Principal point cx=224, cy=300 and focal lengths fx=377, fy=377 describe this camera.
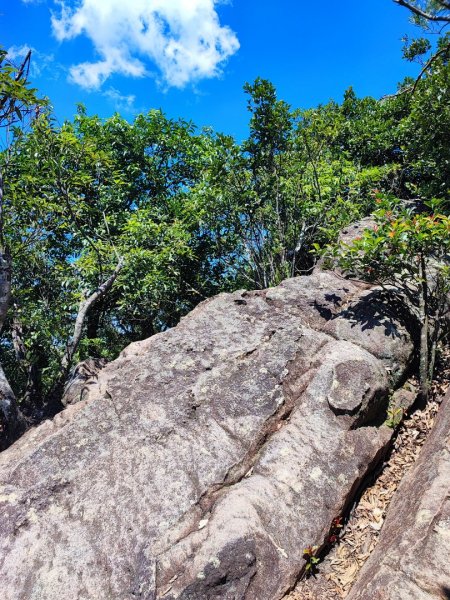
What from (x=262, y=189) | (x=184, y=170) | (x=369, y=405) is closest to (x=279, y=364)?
(x=369, y=405)

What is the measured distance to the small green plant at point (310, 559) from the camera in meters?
3.75

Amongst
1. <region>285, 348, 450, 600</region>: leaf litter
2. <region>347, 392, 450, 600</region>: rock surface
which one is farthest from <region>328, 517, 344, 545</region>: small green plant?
<region>347, 392, 450, 600</region>: rock surface

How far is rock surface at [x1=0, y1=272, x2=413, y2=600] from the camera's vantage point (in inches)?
141

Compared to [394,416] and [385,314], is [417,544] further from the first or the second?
[385,314]

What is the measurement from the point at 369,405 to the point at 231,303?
2957 mm

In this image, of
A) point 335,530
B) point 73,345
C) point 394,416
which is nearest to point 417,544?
point 335,530

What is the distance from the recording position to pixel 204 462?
14.4 ft

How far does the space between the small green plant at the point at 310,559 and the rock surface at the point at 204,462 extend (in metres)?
0.10

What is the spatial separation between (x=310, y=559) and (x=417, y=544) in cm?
113

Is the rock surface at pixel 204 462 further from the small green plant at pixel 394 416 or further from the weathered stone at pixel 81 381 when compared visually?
the weathered stone at pixel 81 381

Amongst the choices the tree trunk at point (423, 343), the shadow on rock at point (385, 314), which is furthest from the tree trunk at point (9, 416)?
the tree trunk at point (423, 343)

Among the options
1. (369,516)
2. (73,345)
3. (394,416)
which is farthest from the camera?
(73,345)

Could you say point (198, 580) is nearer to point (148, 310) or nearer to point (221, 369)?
point (221, 369)

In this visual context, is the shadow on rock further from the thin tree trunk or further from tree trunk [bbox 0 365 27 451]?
tree trunk [bbox 0 365 27 451]
